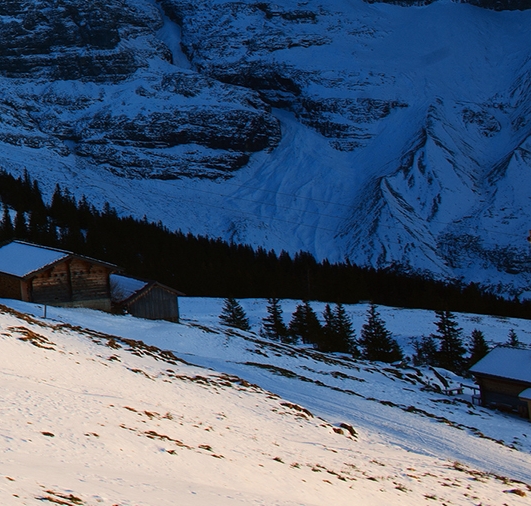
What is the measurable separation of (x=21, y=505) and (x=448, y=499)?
1086cm

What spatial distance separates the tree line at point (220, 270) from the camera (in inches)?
3258

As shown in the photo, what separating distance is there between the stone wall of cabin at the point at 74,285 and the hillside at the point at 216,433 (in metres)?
3.89

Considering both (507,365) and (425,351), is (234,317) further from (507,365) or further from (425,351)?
(507,365)

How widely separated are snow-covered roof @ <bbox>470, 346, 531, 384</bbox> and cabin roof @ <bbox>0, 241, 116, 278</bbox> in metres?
25.0

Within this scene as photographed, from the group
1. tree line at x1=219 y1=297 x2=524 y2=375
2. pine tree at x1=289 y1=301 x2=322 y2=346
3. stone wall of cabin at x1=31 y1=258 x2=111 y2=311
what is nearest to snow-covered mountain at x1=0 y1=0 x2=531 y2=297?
Answer: pine tree at x1=289 y1=301 x2=322 y2=346

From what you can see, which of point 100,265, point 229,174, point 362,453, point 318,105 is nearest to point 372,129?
point 318,105

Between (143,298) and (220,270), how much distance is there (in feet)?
140

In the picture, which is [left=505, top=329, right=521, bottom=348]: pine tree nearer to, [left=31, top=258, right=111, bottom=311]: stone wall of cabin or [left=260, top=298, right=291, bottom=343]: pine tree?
[left=260, top=298, right=291, bottom=343]: pine tree

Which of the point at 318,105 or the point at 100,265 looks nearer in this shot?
the point at 100,265

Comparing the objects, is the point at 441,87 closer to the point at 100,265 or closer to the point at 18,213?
the point at 18,213

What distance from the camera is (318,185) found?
164 m

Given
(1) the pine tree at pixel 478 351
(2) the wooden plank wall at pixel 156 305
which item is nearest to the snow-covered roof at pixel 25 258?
(2) the wooden plank wall at pixel 156 305

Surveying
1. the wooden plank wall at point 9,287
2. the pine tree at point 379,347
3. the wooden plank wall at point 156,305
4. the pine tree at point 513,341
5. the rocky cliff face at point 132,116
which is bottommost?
the pine tree at point 513,341

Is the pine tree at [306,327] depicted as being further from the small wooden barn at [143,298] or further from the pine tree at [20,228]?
the pine tree at [20,228]
